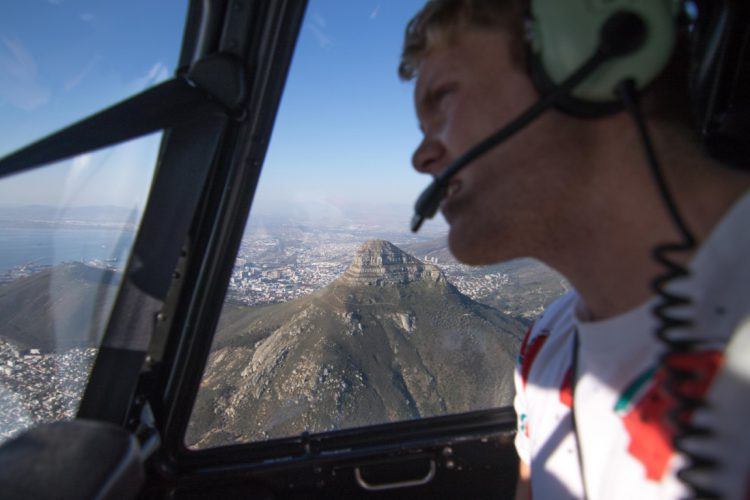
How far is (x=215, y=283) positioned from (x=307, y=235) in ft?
1.94

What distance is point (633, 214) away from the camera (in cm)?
73

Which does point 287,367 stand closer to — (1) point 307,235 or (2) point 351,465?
(2) point 351,465

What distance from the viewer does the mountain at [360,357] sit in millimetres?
1689

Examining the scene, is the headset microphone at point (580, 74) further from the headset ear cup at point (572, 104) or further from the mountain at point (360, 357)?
the mountain at point (360, 357)

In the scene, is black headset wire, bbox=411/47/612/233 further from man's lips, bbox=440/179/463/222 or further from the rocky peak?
the rocky peak

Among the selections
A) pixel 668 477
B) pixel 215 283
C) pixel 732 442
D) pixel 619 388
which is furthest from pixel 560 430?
pixel 215 283

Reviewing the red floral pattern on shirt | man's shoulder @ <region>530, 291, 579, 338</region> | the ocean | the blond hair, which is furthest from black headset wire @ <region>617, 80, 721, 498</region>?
the ocean

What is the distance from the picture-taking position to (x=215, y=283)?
151cm

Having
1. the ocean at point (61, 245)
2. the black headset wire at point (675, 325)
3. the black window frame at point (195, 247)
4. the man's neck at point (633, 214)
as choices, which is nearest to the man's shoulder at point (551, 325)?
the man's neck at point (633, 214)

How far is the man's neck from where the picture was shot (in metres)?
0.66

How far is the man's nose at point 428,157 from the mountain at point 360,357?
0.81m

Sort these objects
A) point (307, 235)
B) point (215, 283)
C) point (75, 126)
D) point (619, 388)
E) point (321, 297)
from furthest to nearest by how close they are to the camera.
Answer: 1. point (307, 235)
2. point (321, 297)
3. point (215, 283)
4. point (75, 126)
5. point (619, 388)

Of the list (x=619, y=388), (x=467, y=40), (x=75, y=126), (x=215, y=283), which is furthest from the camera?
(x=215, y=283)

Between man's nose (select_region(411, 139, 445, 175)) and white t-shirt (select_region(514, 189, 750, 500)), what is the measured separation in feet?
1.54
